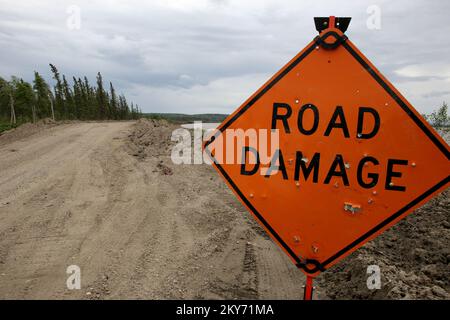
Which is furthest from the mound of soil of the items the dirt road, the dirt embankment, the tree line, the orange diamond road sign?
the tree line

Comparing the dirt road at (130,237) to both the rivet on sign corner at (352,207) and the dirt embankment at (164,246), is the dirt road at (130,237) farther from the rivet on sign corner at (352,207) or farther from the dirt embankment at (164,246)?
the rivet on sign corner at (352,207)

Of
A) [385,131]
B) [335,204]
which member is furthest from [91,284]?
[385,131]

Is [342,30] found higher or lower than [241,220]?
higher

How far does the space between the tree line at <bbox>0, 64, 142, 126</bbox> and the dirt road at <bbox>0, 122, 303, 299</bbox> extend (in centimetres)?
5413

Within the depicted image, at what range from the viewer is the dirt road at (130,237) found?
351cm

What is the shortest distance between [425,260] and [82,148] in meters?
10.6

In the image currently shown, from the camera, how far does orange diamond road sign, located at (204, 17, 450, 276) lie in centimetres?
221

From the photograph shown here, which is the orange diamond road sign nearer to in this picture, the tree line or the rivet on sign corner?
the rivet on sign corner

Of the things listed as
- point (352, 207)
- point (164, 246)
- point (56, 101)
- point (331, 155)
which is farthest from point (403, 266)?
point (56, 101)

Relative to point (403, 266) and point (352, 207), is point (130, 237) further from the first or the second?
point (403, 266)

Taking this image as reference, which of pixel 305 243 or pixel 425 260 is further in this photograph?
pixel 425 260

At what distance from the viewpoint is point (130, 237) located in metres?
4.75

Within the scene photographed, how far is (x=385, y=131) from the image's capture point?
2234mm

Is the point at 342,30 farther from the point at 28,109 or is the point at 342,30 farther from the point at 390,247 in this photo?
the point at 28,109
